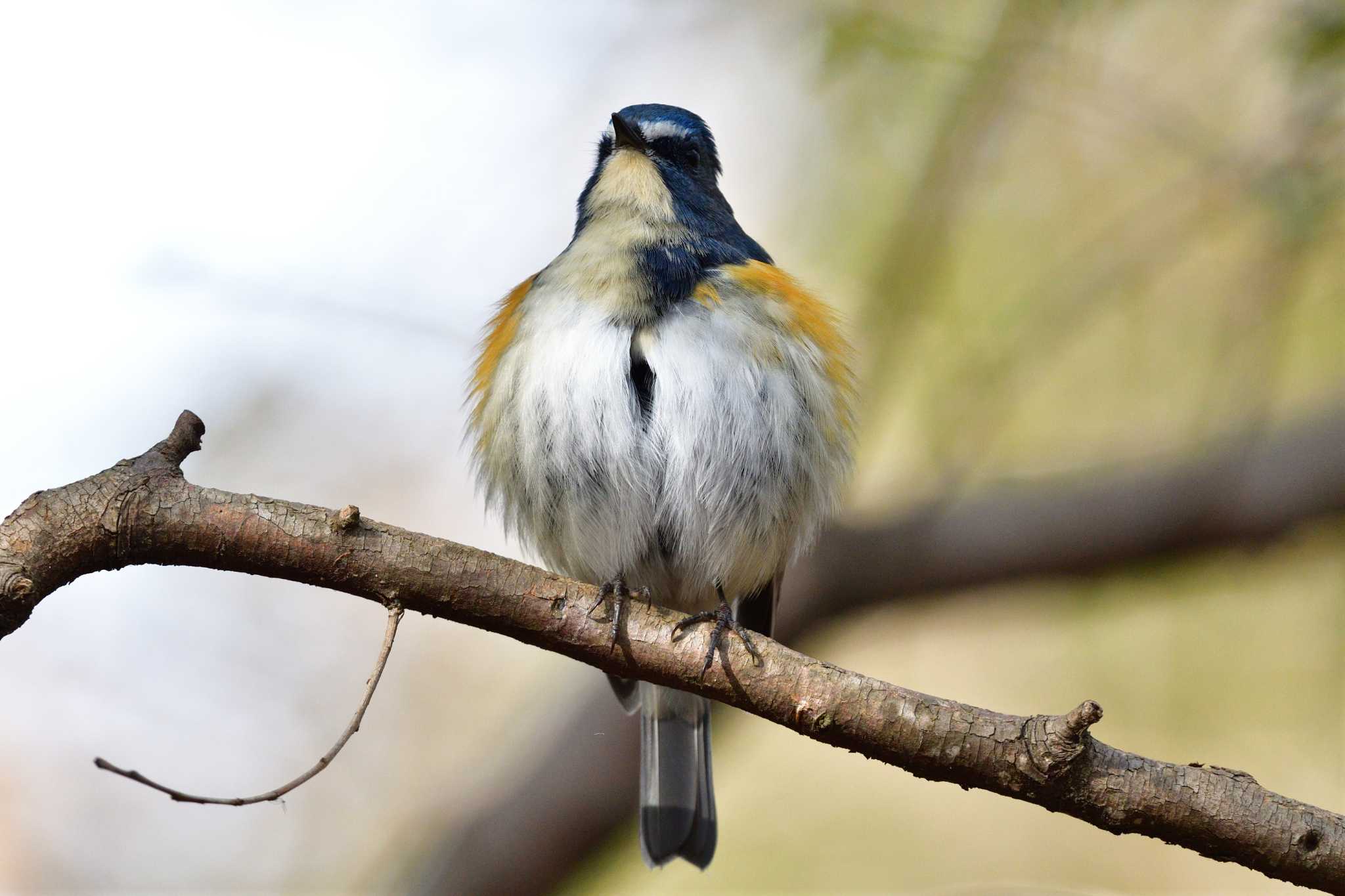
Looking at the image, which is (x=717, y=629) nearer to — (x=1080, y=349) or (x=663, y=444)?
(x=663, y=444)

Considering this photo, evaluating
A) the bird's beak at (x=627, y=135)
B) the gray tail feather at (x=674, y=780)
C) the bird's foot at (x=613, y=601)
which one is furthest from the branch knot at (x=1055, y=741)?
the bird's beak at (x=627, y=135)

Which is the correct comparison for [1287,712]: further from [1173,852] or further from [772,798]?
[772,798]

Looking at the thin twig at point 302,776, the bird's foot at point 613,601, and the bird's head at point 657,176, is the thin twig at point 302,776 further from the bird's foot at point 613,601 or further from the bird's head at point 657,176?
the bird's head at point 657,176

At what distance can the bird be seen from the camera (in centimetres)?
342

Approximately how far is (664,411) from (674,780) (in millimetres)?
1494

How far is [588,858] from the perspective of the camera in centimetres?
445

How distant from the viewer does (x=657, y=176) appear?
4016 mm

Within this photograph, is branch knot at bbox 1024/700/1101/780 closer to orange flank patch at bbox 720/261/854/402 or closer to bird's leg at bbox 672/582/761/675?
bird's leg at bbox 672/582/761/675

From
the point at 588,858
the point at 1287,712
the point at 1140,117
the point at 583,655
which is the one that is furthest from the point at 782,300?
the point at 1287,712

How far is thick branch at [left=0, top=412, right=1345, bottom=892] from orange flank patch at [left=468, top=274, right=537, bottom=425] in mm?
1285

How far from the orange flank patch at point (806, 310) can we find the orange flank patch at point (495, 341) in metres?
0.74

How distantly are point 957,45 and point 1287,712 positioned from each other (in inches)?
140

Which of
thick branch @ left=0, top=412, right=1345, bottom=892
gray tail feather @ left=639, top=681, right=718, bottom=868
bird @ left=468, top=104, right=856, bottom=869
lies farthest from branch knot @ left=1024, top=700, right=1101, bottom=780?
gray tail feather @ left=639, top=681, right=718, bottom=868

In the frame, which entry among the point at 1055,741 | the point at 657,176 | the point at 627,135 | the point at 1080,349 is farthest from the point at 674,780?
the point at 1080,349
